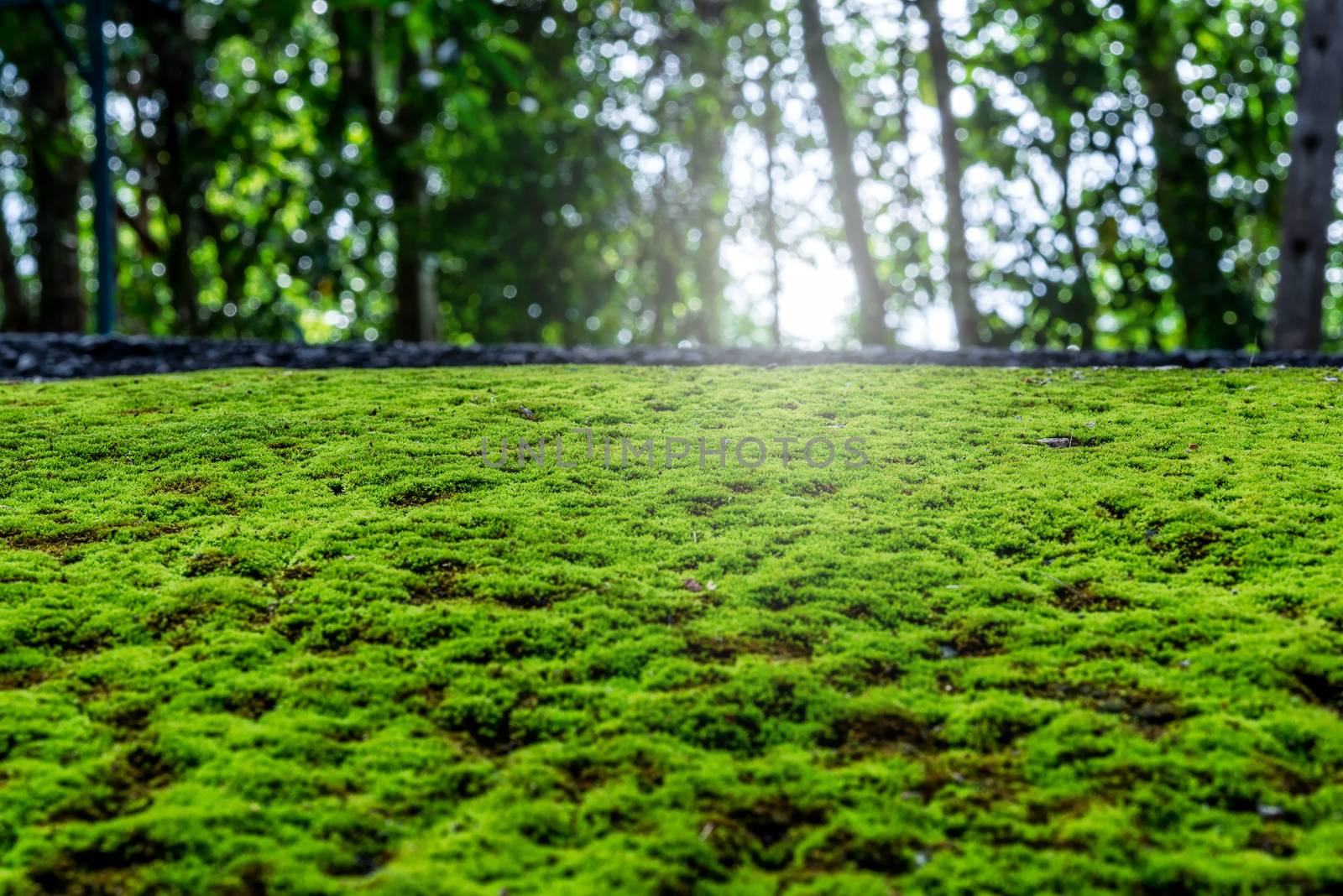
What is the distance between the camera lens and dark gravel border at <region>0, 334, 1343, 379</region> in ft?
32.7

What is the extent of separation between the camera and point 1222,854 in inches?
136

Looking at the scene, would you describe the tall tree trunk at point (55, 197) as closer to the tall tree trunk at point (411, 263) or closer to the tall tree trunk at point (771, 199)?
the tall tree trunk at point (411, 263)

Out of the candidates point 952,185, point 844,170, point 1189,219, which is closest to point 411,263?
point 844,170

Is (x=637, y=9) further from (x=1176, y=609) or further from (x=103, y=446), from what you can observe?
(x=1176, y=609)

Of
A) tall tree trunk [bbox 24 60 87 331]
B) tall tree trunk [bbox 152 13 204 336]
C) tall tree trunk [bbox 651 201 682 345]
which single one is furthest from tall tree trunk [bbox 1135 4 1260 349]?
tall tree trunk [bbox 24 60 87 331]

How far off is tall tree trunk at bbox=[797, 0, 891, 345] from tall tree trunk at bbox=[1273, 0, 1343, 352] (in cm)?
638

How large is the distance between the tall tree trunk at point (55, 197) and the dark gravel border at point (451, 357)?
27.0ft

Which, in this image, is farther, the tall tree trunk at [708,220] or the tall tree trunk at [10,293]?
the tall tree trunk at [708,220]

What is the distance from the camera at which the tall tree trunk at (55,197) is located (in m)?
18.5

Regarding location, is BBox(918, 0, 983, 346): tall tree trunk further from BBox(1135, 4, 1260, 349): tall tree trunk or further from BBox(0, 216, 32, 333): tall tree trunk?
BBox(0, 216, 32, 333): tall tree trunk

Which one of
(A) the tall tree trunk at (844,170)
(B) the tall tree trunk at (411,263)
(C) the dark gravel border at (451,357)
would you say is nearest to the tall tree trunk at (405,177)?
(B) the tall tree trunk at (411,263)

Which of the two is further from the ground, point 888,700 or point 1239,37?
point 1239,37

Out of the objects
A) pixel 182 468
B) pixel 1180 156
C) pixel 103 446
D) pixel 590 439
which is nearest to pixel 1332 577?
pixel 590 439

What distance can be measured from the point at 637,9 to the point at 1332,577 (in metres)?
20.1
